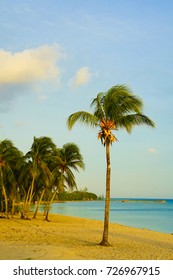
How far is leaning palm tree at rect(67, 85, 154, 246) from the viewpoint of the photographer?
1564 centimetres

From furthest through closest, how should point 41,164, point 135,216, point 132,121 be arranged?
point 135,216
point 41,164
point 132,121

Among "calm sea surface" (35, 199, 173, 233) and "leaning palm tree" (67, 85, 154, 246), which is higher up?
"leaning palm tree" (67, 85, 154, 246)

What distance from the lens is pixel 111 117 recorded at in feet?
52.4

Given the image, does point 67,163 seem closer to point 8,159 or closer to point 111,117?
point 8,159

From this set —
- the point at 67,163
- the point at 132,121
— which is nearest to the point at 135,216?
the point at 67,163

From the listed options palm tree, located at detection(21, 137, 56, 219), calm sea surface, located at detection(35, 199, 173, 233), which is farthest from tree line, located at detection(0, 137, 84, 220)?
calm sea surface, located at detection(35, 199, 173, 233)

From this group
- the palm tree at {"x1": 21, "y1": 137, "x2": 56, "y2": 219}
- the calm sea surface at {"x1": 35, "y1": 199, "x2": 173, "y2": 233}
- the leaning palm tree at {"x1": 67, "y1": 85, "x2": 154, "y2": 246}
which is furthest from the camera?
the calm sea surface at {"x1": 35, "y1": 199, "x2": 173, "y2": 233}

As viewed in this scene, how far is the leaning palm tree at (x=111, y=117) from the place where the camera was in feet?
51.3

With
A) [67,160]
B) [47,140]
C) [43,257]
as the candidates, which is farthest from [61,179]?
[43,257]

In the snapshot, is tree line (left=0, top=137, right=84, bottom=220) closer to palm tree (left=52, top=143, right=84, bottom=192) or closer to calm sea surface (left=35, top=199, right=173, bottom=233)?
palm tree (left=52, top=143, right=84, bottom=192)

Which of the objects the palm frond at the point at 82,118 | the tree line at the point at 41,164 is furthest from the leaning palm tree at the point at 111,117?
the tree line at the point at 41,164
